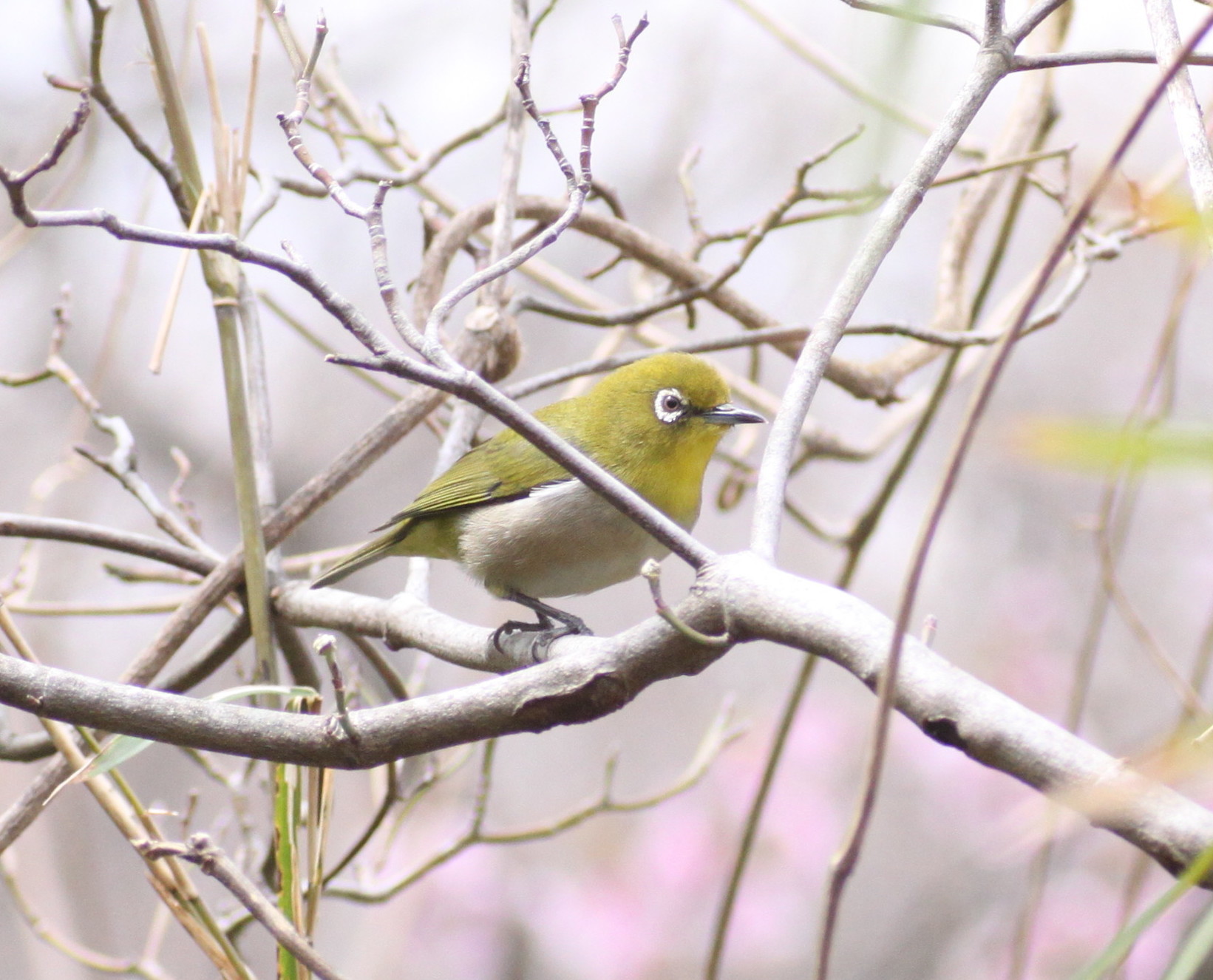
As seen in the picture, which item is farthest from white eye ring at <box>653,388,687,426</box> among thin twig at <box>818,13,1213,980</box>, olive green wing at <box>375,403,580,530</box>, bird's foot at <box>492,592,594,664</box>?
thin twig at <box>818,13,1213,980</box>

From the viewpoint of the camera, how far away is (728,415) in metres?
3.35

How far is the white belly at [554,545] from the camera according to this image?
310cm

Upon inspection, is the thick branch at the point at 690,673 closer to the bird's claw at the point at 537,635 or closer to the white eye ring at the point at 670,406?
the bird's claw at the point at 537,635

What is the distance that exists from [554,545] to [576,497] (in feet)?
0.50

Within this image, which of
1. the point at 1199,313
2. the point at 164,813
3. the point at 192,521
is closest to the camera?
the point at 164,813

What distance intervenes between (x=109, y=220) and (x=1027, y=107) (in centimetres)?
291

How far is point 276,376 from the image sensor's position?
7.81 metres

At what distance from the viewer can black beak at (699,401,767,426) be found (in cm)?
329

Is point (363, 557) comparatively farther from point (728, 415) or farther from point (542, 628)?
point (728, 415)

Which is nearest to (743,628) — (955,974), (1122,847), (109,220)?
(109,220)

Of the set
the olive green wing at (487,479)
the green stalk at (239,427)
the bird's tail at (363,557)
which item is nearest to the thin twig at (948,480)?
the green stalk at (239,427)

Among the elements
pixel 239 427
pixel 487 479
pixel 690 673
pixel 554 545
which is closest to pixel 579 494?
pixel 554 545

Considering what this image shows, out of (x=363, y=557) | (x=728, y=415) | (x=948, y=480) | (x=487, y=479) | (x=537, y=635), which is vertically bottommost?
(x=948, y=480)

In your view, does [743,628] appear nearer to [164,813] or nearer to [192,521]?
[164,813]
